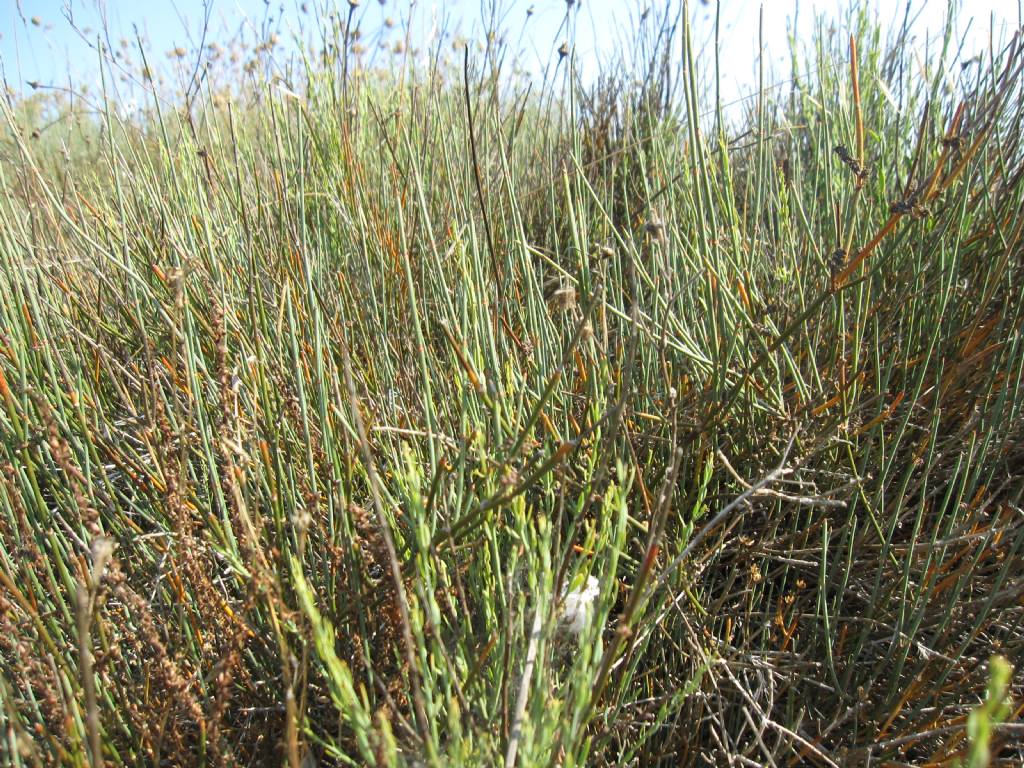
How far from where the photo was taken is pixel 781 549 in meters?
1.09

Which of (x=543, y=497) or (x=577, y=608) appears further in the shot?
(x=543, y=497)

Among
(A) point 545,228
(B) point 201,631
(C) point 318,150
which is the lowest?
(B) point 201,631

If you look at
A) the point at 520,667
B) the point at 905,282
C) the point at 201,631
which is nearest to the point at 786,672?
the point at 520,667

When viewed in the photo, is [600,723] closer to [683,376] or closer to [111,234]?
[683,376]

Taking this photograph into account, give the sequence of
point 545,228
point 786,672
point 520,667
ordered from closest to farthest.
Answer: point 520,667 → point 786,672 → point 545,228

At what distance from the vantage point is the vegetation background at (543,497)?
0.74m

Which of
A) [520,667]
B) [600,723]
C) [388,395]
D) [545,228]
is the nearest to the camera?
[520,667]

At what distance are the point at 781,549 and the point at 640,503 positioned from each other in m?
0.22

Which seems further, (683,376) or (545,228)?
(545,228)

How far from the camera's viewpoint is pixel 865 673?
100 centimetres

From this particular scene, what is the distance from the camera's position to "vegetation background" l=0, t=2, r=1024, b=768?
742 millimetres

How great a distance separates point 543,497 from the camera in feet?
3.47

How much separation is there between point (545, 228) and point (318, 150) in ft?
2.36

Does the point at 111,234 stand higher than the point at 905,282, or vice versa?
the point at 111,234
